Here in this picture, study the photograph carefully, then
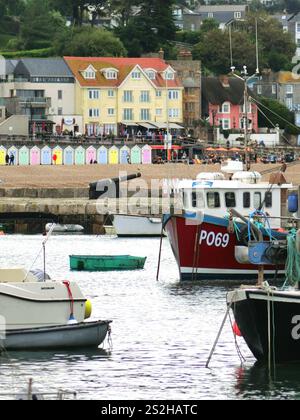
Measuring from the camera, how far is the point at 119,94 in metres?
129

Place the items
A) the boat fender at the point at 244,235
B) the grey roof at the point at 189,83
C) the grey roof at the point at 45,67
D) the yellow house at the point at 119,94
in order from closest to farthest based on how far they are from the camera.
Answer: the boat fender at the point at 244,235, the grey roof at the point at 45,67, the yellow house at the point at 119,94, the grey roof at the point at 189,83

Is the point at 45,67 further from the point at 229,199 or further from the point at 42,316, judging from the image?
the point at 42,316

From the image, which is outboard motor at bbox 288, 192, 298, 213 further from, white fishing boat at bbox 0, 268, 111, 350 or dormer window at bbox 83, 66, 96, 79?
dormer window at bbox 83, 66, 96, 79

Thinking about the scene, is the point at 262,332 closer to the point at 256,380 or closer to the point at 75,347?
the point at 256,380

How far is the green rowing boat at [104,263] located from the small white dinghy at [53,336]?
798 inches

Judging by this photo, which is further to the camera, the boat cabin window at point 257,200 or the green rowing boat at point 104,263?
the green rowing boat at point 104,263

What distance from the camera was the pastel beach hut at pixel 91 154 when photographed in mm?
107750

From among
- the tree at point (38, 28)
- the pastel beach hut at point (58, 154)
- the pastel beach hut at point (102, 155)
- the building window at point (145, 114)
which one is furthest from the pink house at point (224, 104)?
the pastel beach hut at point (58, 154)

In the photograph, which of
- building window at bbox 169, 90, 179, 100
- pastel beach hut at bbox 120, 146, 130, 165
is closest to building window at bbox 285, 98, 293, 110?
building window at bbox 169, 90, 179, 100

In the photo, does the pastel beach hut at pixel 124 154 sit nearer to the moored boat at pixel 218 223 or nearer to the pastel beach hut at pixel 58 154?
the pastel beach hut at pixel 58 154

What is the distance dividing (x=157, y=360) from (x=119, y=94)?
96.7m

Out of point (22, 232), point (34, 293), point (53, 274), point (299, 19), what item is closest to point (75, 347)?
point (34, 293)

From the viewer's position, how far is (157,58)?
136 metres

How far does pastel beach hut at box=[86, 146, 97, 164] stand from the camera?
107750 millimetres
